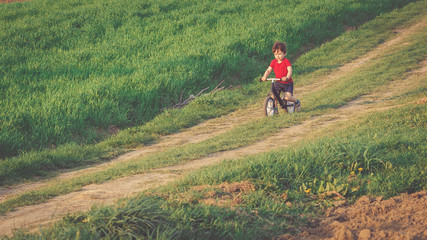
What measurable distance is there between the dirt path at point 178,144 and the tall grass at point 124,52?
1773 mm

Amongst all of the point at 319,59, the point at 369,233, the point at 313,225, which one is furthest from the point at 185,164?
the point at 319,59

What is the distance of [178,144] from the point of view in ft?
24.7

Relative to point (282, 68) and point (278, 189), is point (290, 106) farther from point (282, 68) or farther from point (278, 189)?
point (278, 189)

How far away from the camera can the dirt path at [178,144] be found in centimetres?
423

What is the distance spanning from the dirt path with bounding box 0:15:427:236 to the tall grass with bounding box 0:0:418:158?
177 centimetres

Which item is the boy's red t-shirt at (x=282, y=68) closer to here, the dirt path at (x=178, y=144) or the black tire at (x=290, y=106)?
the black tire at (x=290, y=106)

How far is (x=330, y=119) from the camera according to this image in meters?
8.05

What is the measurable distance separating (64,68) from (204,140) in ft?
22.1

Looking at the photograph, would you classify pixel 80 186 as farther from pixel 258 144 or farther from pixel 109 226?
pixel 258 144

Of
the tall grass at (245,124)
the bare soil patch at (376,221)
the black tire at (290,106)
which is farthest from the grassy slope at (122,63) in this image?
the bare soil patch at (376,221)

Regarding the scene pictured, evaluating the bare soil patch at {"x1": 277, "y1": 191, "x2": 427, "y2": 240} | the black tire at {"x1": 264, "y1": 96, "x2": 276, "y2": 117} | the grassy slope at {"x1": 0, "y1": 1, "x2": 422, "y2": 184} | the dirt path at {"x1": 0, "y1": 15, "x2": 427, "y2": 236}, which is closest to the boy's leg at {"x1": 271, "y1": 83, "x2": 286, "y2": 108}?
the black tire at {"x1": 264, "y1": 96, "x2": 276, "y2": 117}

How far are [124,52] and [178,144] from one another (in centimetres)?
749

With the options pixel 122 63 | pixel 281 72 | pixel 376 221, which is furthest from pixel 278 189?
pixel 122 63

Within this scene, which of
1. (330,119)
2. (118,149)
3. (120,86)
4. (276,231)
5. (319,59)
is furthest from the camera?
(319,59)
